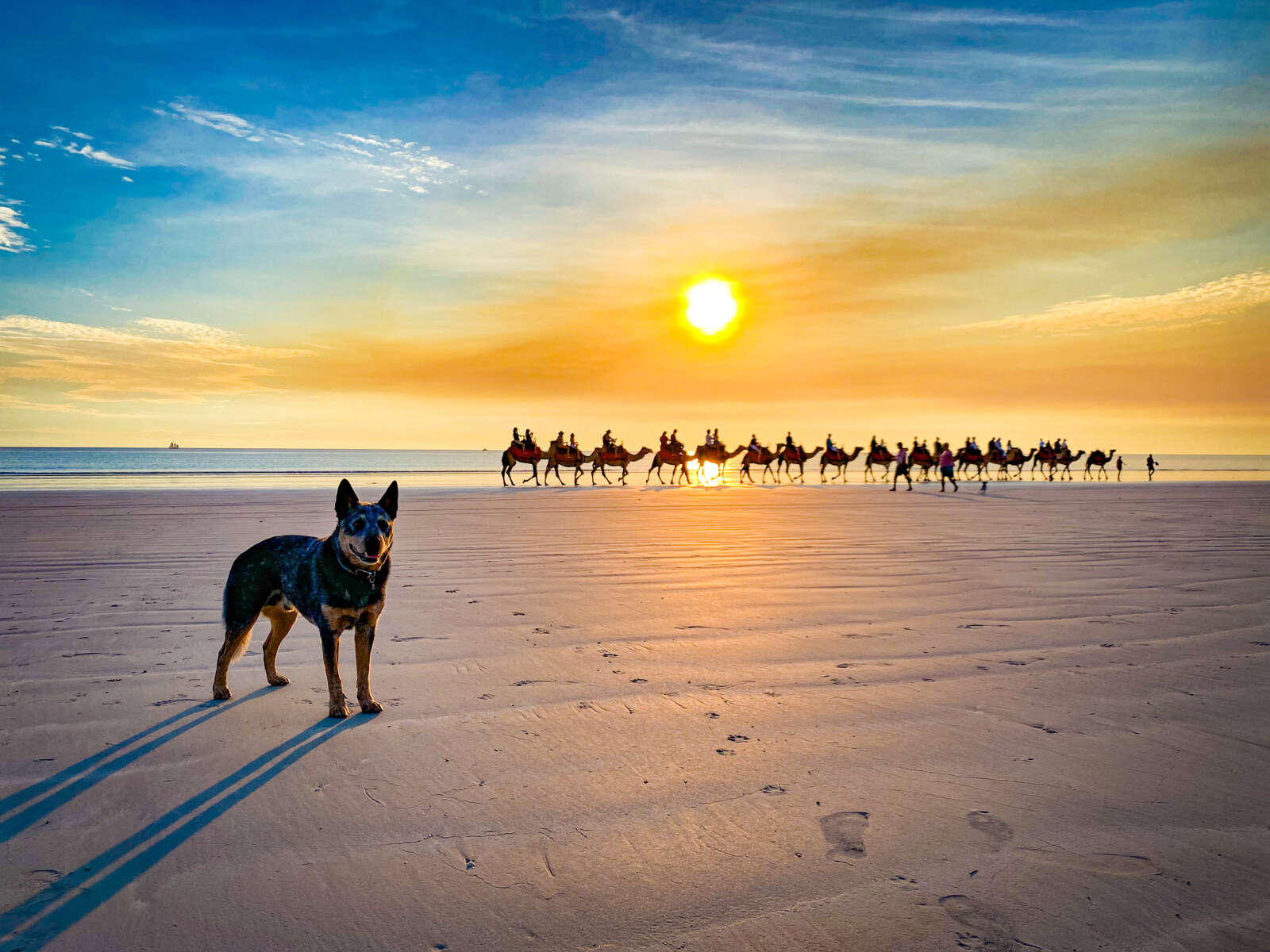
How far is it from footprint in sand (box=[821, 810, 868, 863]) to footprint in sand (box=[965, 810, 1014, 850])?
42 cm

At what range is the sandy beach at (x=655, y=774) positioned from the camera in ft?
7.70

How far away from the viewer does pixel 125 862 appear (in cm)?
262

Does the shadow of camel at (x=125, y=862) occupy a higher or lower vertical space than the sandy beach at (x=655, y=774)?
lower

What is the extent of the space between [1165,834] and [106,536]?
13.3m

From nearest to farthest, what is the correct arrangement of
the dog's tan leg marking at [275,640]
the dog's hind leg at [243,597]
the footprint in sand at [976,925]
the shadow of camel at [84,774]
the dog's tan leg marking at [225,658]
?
the footprint in sand at [976,925]
the shadow of camel at [84,774]
the dog's hind leg at [243,597]
the dog's tan leg marking at [225,658]
the dog's tan leg marking at [275,640]

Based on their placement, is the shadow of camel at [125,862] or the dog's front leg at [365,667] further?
the dog's front leg at [365,667]

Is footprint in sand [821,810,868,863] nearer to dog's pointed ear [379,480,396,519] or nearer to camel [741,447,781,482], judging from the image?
dog's pointed ear [379,480,396,519]

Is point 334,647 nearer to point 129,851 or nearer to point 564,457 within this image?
point 129,851

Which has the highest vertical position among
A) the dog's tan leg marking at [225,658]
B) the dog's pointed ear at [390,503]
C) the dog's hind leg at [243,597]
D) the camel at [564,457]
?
the camel at [564,457]

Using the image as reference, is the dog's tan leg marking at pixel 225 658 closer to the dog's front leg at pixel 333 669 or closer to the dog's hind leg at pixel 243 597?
the dog's hind leg at pixel 243 597

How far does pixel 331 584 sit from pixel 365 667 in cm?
52

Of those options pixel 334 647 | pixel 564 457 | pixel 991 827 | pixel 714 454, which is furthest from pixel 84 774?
pixel 714 454

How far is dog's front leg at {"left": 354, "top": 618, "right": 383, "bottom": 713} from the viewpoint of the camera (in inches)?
157

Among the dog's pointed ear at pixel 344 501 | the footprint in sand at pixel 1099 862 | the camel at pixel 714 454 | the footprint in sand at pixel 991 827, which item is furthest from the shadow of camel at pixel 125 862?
the camel at pixel 714 454
